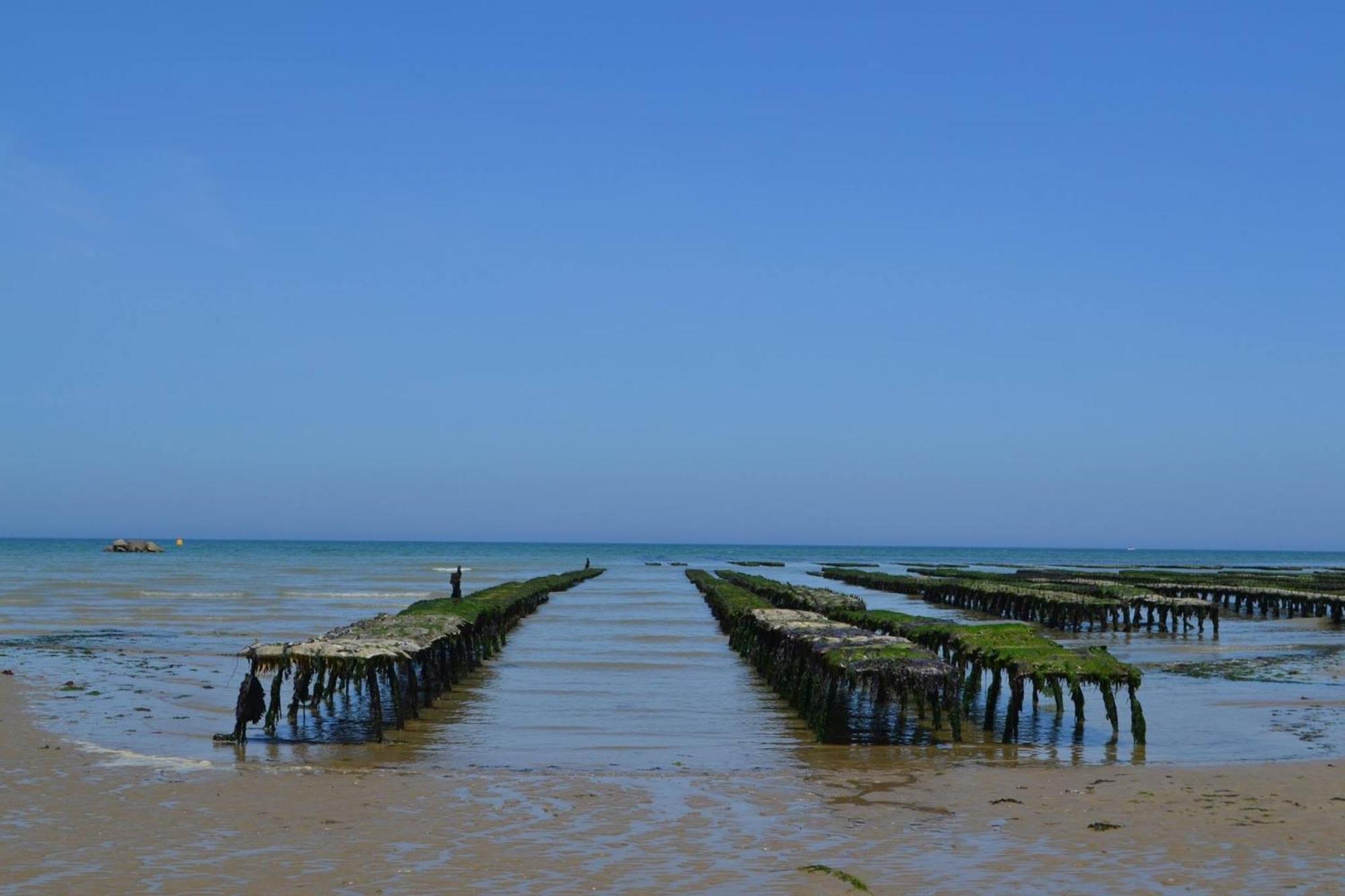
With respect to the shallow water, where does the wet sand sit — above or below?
above

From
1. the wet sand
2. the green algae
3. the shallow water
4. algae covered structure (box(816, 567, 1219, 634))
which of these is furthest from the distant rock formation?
the green algae

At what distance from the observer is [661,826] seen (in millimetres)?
12758

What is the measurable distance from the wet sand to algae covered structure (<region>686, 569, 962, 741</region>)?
173 cm

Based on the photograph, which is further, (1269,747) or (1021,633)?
(1021,633)

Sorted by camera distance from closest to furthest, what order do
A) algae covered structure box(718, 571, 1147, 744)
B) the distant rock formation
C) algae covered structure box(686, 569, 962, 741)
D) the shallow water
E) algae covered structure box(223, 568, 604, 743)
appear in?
the shallow water, algae covered structure box(223, 568, 604, 743), algae covered structure box(686, 569, 962, 741), algae covered structure box(718, 571, 1147, 744), the distant rock formation

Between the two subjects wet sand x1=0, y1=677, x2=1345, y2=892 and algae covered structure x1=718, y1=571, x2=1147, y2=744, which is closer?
wet sand x1=0, y1=677, x2=1345, y2=892

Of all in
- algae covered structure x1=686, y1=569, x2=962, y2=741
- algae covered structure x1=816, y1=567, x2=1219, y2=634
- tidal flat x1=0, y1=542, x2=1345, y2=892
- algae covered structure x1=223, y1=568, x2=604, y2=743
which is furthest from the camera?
algae covered structure x1=816, y1=567, x2=1219, y2=634

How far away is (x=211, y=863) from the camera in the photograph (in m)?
11.1

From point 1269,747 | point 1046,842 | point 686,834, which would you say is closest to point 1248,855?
point 1046,842

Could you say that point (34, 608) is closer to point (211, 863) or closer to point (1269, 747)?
point (211, 863)

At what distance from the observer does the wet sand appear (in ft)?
35.5

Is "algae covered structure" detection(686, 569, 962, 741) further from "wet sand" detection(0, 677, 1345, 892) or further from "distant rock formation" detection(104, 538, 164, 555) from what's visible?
"distant rock formation" detection(104, 538, 164, 555)

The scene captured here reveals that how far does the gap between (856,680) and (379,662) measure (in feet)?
24.4

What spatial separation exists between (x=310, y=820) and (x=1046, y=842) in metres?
7.87
